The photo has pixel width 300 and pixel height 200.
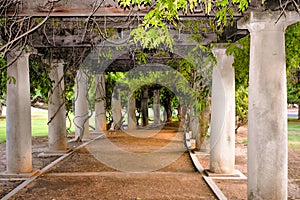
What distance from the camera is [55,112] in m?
10.9

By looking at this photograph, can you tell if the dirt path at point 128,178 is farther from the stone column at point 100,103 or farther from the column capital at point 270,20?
the stone column at point 100,103

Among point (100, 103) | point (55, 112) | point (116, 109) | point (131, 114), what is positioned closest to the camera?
point (55, 112)

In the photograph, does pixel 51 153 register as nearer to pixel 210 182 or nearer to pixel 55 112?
pixel 55 112

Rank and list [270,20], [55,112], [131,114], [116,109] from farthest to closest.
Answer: [131,114] → [116,109] → [55,112] → [270,20]

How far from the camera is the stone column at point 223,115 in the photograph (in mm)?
7754

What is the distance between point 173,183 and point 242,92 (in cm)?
888

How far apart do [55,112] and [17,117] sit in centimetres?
312

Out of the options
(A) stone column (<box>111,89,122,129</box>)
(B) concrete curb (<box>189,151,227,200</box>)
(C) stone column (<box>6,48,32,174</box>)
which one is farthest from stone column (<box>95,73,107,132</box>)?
(C) stone column (<box>6,48,32,174</box>)

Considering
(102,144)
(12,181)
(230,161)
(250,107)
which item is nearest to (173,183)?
(230,161)

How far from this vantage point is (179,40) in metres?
8.49

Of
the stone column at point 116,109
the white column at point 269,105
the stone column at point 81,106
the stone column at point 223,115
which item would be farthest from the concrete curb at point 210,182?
the stone column at point 116,109

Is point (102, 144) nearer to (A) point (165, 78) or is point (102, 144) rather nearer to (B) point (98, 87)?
(B) point (98, 87)

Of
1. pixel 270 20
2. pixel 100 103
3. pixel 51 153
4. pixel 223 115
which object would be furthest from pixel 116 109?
pixel 270 20

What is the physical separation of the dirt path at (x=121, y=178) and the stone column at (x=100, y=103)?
593 centimetres
